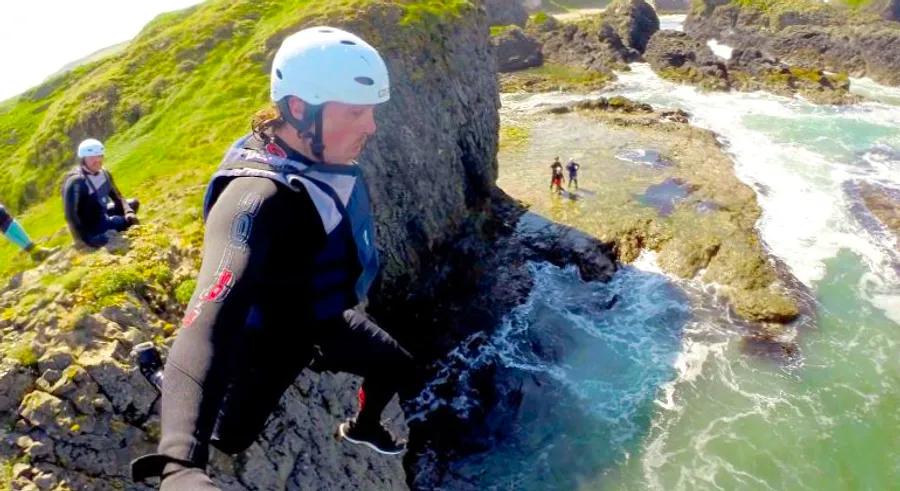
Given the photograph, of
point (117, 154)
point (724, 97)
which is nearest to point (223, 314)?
point (117, 154)

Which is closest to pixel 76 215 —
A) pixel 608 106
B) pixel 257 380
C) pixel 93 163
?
pixel 93 163

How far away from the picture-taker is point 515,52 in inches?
2798

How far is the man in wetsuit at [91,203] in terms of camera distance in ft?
33.4

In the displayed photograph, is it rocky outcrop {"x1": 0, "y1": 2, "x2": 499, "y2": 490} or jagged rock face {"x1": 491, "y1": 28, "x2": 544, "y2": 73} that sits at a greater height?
rocky outcrop {"x1": 0, "y1": 2, "x2": 499, "y2": 490}

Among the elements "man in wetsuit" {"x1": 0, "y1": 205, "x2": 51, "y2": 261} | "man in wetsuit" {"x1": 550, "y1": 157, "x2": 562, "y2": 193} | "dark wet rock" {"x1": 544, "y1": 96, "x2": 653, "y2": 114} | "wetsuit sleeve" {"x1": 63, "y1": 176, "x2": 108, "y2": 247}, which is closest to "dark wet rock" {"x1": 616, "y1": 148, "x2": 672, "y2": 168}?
"man in wetsuit" {"x1": 550, "y1": 157, "x2": 562, "y2": 193}

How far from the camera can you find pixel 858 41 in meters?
62.6

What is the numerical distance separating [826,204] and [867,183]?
4410mm

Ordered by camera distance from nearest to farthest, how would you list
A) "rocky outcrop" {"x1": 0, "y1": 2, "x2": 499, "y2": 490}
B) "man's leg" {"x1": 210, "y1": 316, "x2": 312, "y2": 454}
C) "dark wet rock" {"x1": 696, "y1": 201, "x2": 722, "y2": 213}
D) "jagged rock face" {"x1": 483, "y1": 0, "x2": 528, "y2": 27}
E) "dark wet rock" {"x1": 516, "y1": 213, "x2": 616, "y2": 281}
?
1. "man's leg" {"x1": 210, "y1": 316, "x2": 312, "y2": 454}
2. "rocky outcrop" {"x1": 0, "y1": 2, "x2": 499, "y2": 490}
3. "dark wet rock" {"x1": 516, "y1": 213, "x2": 616, "y2": 281}
4. "dark wet rock" {"x1": 696, "y1": 201, "x2": 722, "y2": 213}
5. "jagged rock face" {"x1": 483, "y1": 0, "x2": 528, "y2": 27}

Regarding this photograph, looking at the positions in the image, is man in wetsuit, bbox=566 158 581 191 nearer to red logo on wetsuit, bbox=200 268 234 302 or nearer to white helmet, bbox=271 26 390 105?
white helmet, bbox=271 26 390 105

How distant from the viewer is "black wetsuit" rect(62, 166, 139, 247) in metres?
10.2

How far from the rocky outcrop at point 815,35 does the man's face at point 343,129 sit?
230 ft

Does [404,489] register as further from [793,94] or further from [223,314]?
[793,94]

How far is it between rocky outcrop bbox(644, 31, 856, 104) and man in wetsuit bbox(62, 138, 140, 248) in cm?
5727

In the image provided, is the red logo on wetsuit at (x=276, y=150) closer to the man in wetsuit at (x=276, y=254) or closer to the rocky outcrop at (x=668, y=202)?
the man in wetsuit at (x=276, y=254)
